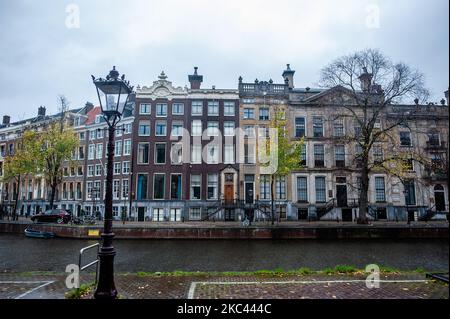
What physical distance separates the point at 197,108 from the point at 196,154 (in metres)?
6.24

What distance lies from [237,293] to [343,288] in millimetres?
2605

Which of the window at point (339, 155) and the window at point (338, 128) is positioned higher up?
the window at point (338, 128)

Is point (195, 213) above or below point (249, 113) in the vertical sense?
below

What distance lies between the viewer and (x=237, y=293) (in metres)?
6.80

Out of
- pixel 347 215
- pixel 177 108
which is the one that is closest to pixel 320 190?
pixel 347 215

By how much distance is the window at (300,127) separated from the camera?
124 ft

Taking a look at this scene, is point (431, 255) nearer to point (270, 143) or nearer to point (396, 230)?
point (396, 230)

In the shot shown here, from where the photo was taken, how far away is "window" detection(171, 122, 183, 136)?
38.3 m

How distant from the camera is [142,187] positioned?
3747 centimetres

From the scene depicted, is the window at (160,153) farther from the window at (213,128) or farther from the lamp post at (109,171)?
the lamp post at (109,171)

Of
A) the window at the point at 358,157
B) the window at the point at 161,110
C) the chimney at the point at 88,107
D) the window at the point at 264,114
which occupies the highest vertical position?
the chimney at the point at 88,107

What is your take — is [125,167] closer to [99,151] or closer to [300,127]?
[99,151]

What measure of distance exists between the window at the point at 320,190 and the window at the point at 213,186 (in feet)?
40.7

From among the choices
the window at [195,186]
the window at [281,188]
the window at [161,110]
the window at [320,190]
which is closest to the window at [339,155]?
the window at [320,190]
